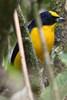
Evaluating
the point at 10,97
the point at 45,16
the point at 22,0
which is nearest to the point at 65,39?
the point at 45,16

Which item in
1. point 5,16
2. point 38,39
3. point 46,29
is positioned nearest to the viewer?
point 5,16

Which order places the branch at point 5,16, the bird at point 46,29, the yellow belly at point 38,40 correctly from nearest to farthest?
the branch at point 5,16 < the yellow belly at point 38,40 < the bird at point 46,29

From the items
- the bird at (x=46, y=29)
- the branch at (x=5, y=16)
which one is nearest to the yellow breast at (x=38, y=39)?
the bird at (x=46, y=29)

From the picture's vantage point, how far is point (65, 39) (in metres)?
2.95

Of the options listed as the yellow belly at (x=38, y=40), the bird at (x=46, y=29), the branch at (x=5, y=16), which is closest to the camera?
the branch at (x=5, y=16)

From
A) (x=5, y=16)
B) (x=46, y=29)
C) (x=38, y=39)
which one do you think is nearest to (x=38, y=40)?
(x=38, y=39)

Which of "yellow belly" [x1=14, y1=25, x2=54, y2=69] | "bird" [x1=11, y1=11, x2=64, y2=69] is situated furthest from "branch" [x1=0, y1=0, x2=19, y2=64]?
"bird" [x1=11, y1=11, x2=64, y2=69]

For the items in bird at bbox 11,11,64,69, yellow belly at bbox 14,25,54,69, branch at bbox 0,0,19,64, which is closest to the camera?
branch at bbox 0,0,19,64

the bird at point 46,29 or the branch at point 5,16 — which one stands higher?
the branch at point 5,16

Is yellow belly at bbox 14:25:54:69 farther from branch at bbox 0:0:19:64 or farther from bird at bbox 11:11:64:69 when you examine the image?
branch at bbox 0:0:19:64

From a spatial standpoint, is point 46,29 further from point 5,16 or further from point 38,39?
point 5,16

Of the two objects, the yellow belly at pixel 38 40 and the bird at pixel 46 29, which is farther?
the bird at pixel 46 29

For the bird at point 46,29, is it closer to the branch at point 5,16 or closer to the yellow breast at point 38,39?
the yellow breast at point 38,39

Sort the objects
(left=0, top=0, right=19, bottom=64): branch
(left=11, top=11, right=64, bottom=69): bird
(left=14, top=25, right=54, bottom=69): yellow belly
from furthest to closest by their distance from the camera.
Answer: (left=11, top=11, right=64, bottom=69): bird, (left=14, top=25, right=54, bottom=69): yellow belly, (left=0, top=0, right=19, bottom=64): branch
